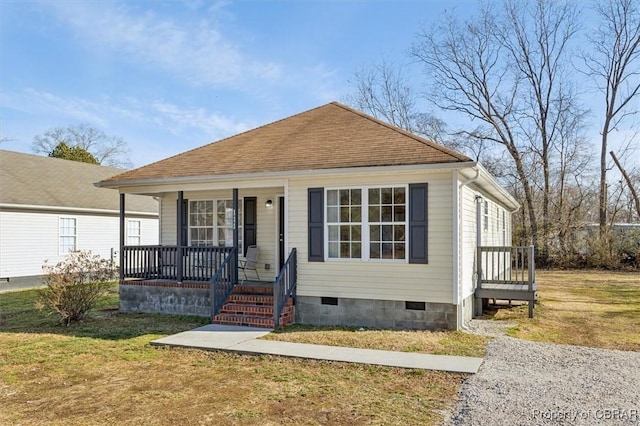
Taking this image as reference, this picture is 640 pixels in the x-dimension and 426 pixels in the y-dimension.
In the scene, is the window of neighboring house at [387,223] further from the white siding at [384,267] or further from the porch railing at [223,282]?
the porch railing at [223,282]

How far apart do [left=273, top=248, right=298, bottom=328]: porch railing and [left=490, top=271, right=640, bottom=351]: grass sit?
4.17m

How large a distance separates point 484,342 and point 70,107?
75.2 feet

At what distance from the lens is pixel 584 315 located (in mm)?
10570

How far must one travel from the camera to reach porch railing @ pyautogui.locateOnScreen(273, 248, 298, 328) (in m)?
8.77

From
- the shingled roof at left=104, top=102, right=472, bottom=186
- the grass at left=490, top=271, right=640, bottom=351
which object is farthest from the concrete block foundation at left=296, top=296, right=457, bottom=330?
the shingled roof at left=104, top=102, right=472, bottom=186

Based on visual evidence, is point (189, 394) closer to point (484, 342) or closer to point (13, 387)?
point (13, 387)

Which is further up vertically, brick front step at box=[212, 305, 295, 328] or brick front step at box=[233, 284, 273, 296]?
brick front step at box=[233, 284, 273, 296]

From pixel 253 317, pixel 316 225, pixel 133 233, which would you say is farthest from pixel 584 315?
pixel 133 233

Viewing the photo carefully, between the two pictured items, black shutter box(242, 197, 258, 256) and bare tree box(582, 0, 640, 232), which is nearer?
black shutter box(242, 197, 258, 256)

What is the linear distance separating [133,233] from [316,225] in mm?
14073

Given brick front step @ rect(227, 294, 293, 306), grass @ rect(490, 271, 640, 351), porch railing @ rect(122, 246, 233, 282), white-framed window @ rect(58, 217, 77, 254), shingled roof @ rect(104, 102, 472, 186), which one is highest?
shingled roof @ rect(104, 102, 472, 186)

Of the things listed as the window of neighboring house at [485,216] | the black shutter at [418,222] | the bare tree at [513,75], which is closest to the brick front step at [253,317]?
the black shutter at [418,222]

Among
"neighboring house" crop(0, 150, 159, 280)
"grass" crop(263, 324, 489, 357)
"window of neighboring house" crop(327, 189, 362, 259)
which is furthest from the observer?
"neighboring house" crop(0, 150, 159, 280)

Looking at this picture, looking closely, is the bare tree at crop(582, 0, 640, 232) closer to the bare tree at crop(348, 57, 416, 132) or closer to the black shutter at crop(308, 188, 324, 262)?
the bare tree at crop(348, 57, 416, 132)
